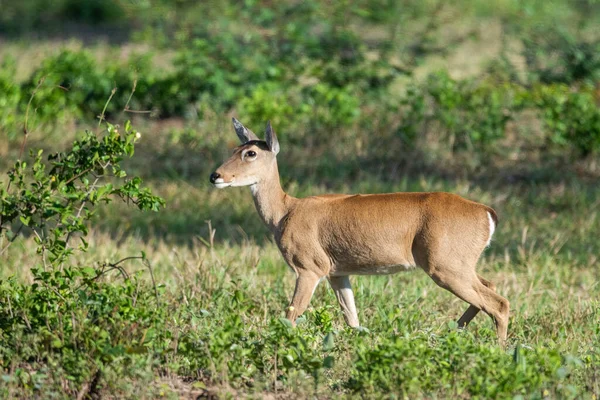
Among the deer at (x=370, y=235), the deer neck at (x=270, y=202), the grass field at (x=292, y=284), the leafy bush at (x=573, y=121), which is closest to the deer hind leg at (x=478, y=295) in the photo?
the deer at (x=370, y=235)

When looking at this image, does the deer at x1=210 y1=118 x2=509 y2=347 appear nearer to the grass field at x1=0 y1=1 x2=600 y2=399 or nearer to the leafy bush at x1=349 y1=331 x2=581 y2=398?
the grass field at x1=0 y1=1 x2=600 y2=399

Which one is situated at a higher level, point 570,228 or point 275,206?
point 275,206

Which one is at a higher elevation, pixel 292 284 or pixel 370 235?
pixel 370 235

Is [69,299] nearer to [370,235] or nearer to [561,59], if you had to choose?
[370,235]

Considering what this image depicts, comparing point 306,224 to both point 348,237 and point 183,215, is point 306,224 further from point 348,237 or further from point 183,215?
point 183,215

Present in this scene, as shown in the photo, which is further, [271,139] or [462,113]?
[462,113]

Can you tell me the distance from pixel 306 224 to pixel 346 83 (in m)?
6.42

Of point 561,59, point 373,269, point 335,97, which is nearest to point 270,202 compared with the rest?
point 373,269

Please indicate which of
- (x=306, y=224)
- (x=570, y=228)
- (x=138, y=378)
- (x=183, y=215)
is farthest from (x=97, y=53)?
(x=138, y=378)

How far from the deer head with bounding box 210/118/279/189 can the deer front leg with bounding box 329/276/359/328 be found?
0.86 meters

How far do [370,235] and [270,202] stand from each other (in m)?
0.80

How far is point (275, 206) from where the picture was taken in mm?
6668

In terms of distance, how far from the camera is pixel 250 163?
654 centimetres

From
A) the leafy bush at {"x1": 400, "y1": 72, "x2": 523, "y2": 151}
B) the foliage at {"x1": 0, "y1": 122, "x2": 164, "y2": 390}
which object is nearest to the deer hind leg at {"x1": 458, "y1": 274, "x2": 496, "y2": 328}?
the foliage at {"x1": 0, "y1": 122, "x2": 164, "y2": 390}
